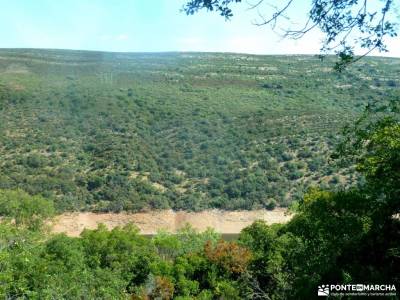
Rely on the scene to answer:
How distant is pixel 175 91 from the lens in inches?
3506

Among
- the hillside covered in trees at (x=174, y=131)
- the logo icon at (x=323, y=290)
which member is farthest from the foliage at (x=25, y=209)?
the logo icon at (x=323, y=290)

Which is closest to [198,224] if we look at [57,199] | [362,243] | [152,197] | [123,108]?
[152,197]

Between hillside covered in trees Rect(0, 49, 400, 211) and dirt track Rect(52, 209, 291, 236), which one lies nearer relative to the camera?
dirt track Rect(52, 209, 291, 236)

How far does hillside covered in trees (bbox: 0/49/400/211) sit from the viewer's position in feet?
195

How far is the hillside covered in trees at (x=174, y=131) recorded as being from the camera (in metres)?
59.4

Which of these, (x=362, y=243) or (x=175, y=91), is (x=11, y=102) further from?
(x=362, y=243)

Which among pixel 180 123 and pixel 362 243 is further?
pixel 180 123

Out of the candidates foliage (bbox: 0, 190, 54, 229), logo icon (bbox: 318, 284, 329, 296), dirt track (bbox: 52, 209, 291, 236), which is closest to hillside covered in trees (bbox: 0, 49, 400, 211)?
dirt track (bbox: 52, 209, 291, 236)

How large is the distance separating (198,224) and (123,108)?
95.1ft

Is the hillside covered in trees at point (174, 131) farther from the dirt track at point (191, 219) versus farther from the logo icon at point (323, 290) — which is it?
the logo icon at point (323, 290)

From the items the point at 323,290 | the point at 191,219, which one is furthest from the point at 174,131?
the point at 323,290

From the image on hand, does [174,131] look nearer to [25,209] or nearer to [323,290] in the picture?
[25,209]

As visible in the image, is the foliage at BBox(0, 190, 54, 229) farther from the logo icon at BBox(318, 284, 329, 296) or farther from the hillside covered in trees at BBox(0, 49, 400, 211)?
the logo icon at BBox(318, 284, 329, 296)

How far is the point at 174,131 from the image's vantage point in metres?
72.9
